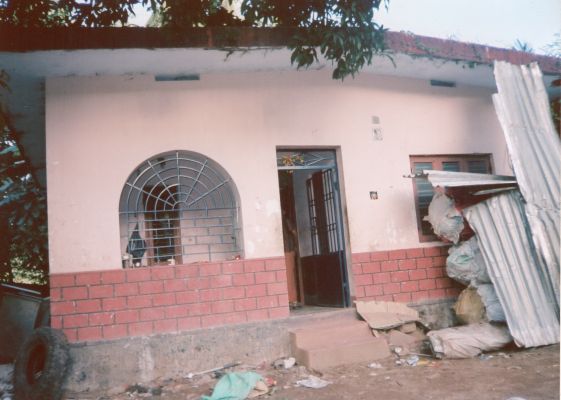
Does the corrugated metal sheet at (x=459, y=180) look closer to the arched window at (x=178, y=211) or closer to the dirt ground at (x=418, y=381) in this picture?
the dirt ground at (x=418, y=381)

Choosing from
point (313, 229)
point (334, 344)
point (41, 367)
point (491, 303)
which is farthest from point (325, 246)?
point (41, 367)

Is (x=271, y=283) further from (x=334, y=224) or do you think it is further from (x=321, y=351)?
(x=334, y=224)

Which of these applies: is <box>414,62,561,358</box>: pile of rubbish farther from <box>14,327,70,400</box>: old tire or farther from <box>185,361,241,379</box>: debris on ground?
<box>14,327,70,400</box>: old tire

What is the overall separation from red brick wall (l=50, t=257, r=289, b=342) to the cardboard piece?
1.04 meters

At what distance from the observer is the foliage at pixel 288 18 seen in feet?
15.4

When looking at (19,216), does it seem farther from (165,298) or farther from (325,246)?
(325,246)

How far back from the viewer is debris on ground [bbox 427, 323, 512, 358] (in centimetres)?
508

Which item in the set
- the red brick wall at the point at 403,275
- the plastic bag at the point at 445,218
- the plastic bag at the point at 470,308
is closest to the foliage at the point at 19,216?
the red brick wall at the point at 403,275

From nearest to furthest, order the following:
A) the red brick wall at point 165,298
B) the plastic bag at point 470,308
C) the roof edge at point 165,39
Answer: the roof edge at point 165,39, the red brick wall at point 165,298, the plastic bag at point 470,308

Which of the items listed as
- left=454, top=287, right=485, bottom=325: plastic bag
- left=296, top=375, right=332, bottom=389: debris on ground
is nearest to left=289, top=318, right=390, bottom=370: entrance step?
left=296, top=375, right=332, bottom=389: debris on ground

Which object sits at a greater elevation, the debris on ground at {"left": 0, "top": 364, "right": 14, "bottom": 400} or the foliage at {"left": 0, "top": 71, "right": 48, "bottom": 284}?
the foliage at {"left": 0, "top": 71, "right": 48, "bottom": 284}

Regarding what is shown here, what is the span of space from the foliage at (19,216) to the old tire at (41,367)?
4.39 meters

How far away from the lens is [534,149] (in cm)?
556

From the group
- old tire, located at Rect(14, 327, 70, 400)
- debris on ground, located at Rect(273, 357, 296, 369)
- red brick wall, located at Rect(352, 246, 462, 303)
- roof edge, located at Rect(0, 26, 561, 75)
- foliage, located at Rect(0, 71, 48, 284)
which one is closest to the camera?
old tire, located at Rect(14, 327, 70, 400)
